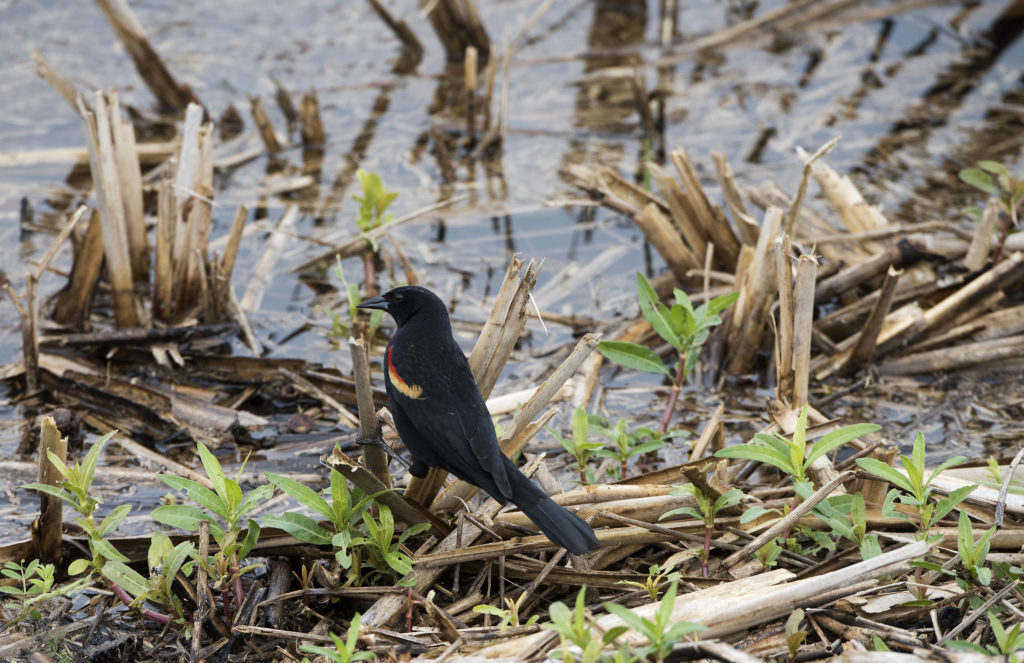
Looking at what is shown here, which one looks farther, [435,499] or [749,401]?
[749,401]

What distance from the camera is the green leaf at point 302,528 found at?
3.03 metres

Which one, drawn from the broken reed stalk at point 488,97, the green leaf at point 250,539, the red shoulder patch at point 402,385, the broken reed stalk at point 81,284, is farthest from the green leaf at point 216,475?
the broken reed stalk at point 488,97

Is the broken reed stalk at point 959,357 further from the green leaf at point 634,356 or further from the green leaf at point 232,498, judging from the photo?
the green leaf at point 232,498

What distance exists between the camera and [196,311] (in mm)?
4973

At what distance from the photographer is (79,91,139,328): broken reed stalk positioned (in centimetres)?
462

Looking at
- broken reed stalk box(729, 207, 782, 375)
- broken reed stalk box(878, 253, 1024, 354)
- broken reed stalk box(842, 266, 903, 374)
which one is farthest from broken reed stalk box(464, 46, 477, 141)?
broken reed stalk box(878, 253, 1024, 354)

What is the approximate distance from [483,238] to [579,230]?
2.14ft

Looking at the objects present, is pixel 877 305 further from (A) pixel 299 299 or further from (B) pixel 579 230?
(A) pixel 299 299

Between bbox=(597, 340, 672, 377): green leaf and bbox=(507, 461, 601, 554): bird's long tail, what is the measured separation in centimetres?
104

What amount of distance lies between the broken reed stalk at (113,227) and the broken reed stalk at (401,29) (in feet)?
13.6

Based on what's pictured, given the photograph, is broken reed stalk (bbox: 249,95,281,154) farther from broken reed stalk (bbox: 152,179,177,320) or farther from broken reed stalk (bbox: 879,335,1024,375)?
broken reed stalk (bbox: 879,335,1024,375)

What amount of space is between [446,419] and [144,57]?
5.55m

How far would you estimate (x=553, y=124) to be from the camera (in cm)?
762

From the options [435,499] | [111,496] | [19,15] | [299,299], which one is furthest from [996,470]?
[19,15]
